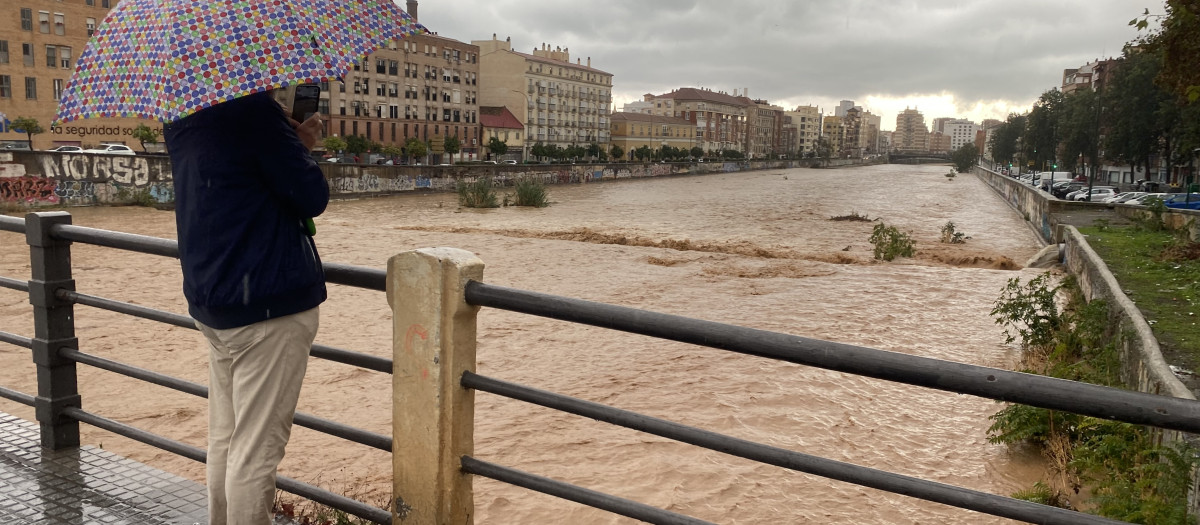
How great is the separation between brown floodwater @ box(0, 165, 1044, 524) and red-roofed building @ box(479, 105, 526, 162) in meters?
69.2

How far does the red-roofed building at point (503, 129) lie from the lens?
92625 mm

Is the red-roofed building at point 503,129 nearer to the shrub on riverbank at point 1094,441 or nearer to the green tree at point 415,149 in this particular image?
the green tree at point 415,149

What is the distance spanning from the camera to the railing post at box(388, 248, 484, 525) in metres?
2.47

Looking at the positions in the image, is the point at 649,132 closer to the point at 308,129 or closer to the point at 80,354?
the point at 80,354

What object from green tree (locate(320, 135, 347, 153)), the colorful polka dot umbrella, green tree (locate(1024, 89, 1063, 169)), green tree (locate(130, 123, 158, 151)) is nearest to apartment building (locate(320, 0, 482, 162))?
green tree (locate(320, 135, 347, 153))

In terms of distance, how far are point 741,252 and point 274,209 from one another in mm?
21423

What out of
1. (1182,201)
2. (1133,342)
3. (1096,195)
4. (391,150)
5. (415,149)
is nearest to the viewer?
(1133,342)

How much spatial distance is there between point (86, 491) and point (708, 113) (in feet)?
495

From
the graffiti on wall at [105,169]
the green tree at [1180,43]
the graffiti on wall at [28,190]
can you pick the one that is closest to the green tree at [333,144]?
the graffiti on wall at [105,169]

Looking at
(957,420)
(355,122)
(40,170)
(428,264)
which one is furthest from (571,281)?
(355,122)

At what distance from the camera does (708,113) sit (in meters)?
150

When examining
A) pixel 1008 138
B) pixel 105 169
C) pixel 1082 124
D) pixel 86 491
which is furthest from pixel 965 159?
pixel 86 491

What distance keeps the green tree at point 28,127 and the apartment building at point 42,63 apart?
1.28 ft

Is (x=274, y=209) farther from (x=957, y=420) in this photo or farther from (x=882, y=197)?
(x=882, y=197)
